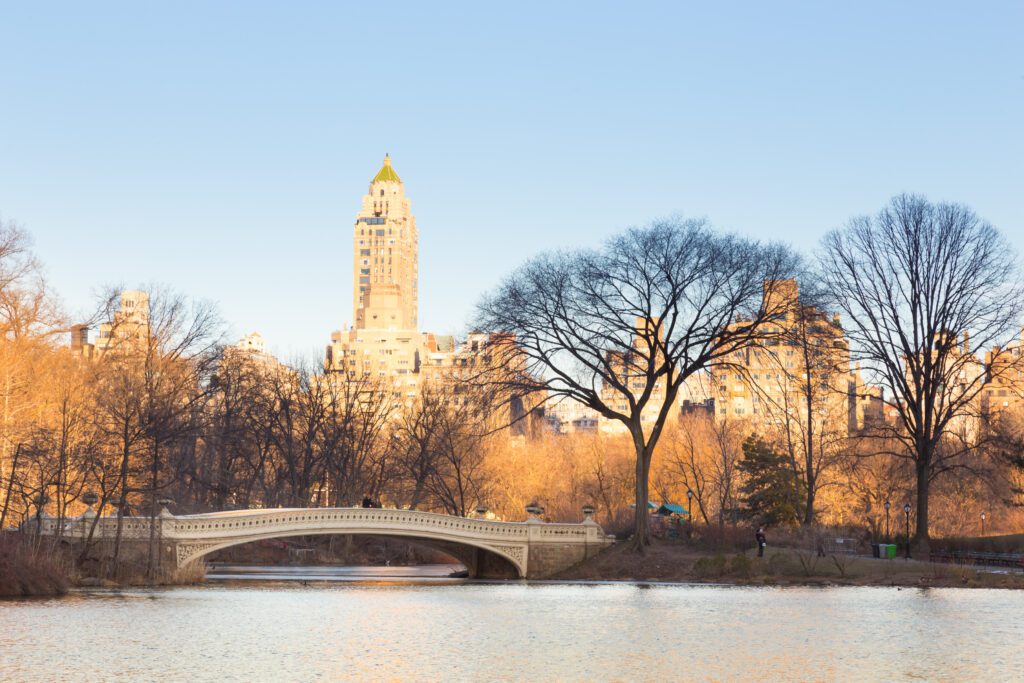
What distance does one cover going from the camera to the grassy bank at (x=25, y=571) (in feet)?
118

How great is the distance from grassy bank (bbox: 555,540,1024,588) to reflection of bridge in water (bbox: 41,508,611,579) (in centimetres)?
130

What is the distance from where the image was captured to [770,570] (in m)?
51.6

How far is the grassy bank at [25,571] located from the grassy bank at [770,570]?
75.2ft

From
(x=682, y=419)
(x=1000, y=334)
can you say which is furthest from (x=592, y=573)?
(x=682, y=419)

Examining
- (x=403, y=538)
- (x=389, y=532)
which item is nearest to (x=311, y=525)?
(x=389, y=532)

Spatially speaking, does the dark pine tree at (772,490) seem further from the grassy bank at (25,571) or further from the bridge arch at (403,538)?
the grassy bank at (25,571)

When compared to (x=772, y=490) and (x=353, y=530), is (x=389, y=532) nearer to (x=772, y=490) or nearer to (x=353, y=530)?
(x=353, y=530)

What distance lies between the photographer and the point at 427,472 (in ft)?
270

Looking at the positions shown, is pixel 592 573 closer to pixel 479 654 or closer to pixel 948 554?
pixel 948 554

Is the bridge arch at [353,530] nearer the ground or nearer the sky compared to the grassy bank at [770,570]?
nearer the sky

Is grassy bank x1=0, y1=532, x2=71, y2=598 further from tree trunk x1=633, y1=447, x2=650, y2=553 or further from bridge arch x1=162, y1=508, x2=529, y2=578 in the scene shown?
tree trunk x1=633, y1=447, x2=650, y2=553

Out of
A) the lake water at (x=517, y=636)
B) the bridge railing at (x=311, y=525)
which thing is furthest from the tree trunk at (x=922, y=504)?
the bridge railing at (x=311, y=525)

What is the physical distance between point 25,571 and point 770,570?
2780 cm

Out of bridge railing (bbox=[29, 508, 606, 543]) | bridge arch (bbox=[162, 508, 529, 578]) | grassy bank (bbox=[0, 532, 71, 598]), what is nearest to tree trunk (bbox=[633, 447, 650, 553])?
bridge railing (bbox=[29, 508, 606, 543])
